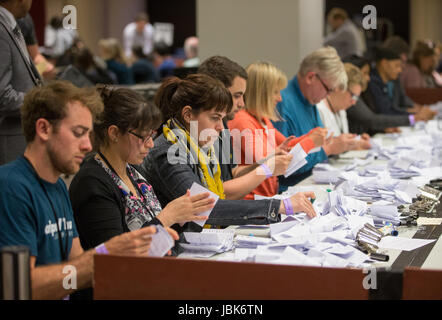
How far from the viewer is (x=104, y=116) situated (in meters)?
Answer: 2.18

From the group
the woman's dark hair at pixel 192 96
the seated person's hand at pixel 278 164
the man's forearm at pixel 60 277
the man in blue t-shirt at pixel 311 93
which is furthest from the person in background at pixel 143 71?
the man's forearm at pixel 60 277

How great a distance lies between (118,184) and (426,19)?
13001 millimetres

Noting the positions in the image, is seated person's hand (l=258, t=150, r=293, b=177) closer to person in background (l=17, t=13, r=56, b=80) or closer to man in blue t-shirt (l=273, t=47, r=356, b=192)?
man in blue t-shirt (l=273, t=47, r=356, b=192)

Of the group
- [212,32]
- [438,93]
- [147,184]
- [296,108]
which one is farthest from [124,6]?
[147,184]

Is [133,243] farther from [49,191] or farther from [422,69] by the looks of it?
[422,69]

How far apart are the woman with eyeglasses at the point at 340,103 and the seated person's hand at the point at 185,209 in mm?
2604

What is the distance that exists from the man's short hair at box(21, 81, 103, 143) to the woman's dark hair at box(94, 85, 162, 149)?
1.13 ft

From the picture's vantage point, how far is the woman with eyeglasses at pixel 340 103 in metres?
4.70

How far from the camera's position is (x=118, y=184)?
213cm

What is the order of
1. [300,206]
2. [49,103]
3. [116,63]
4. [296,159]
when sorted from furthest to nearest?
[116,63] → [296,159] → [300,206] → [49,103]

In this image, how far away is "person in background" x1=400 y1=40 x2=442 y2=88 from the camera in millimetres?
8095

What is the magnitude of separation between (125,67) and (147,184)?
25.2 feet

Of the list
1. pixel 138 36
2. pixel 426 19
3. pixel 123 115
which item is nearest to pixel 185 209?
pixel 123 115
